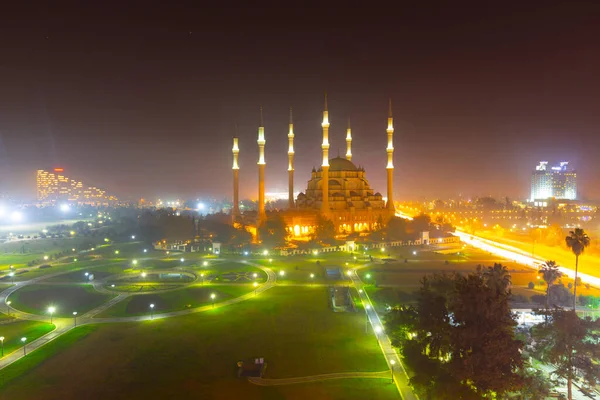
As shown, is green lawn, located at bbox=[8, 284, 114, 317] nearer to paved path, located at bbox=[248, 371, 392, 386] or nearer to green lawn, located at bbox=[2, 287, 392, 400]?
green lawn, located at bbox=[2, 287, 392, 400]

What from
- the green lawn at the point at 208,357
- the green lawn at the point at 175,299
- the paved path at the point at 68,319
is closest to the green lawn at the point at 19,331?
the paved path at the point at 68,319

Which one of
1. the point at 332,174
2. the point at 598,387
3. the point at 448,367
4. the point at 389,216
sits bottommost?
the point at 598,387

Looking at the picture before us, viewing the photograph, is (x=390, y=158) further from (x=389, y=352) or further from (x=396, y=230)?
(x=389, y=352)

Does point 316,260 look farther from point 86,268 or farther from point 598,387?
point 598,387

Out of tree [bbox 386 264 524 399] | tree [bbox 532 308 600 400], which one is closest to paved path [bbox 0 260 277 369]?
tree [bbox 386 264 524 399]

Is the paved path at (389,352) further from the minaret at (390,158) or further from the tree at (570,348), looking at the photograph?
the minaret at (390,158)

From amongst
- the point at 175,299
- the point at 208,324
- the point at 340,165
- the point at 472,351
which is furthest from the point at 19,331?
the point at 340,165

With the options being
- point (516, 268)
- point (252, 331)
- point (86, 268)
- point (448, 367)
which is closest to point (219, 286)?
point (252, 331)
